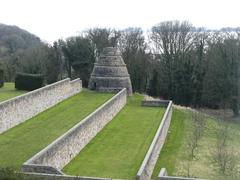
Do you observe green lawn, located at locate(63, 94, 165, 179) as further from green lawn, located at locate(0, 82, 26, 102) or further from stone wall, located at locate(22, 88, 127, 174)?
green lawn, located at locate(0, 82, 26, 102)

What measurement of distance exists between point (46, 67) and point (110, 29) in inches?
341

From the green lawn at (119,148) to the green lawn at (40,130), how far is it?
159cm

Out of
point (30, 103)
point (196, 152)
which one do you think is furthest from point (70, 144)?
point (30, 103)

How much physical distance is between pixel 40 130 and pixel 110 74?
14.0 m

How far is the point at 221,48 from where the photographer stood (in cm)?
3725

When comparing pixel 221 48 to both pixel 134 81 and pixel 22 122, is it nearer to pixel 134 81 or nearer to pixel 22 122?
pixel 134 81

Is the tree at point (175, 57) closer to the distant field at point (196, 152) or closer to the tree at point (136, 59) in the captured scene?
the tree at point (136, 59)

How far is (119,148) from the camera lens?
1738cm

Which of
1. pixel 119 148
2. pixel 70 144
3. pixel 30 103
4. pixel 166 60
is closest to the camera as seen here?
pixel 70 144

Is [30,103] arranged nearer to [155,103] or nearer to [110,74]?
[155,103]

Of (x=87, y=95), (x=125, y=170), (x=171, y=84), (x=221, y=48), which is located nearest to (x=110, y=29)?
(x=171, y=84)

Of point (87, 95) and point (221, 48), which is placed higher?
point (221, 48)

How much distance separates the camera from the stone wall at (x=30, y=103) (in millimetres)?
19062

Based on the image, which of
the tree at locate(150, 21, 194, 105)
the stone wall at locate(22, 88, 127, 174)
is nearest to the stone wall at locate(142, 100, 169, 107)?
the stone wall at locate(22, 88, 127, 174)
